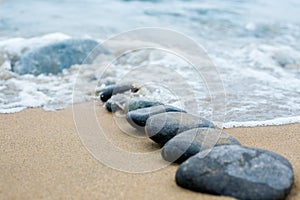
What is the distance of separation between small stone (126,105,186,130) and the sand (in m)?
0.09

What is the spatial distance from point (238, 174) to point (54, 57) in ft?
11.4

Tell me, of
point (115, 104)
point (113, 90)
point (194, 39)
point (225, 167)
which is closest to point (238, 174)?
point (225, 167)

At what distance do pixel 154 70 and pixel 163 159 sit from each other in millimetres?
2353

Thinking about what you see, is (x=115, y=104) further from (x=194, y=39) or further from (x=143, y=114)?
(x=194, y=39)

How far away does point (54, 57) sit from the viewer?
473 cm

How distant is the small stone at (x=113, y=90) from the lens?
136 inches

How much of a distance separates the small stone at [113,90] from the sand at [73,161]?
1.12 ft

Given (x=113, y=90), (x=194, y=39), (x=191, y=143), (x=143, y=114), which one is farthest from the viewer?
(x=194, y=39)

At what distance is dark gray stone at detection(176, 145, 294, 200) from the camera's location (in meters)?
1.71

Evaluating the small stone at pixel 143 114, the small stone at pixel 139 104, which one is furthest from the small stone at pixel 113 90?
the small stone at pixel 143 114

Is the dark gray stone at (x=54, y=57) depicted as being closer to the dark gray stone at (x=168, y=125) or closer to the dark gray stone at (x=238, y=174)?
the dark gray stone at (x=168, y=125)

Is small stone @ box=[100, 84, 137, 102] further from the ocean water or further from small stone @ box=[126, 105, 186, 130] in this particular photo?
small stone @ box=[126, 105, 186, 130]

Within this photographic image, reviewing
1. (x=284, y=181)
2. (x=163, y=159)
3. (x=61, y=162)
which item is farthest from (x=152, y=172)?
(x=284, y=181)

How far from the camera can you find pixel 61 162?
86.5 inches
